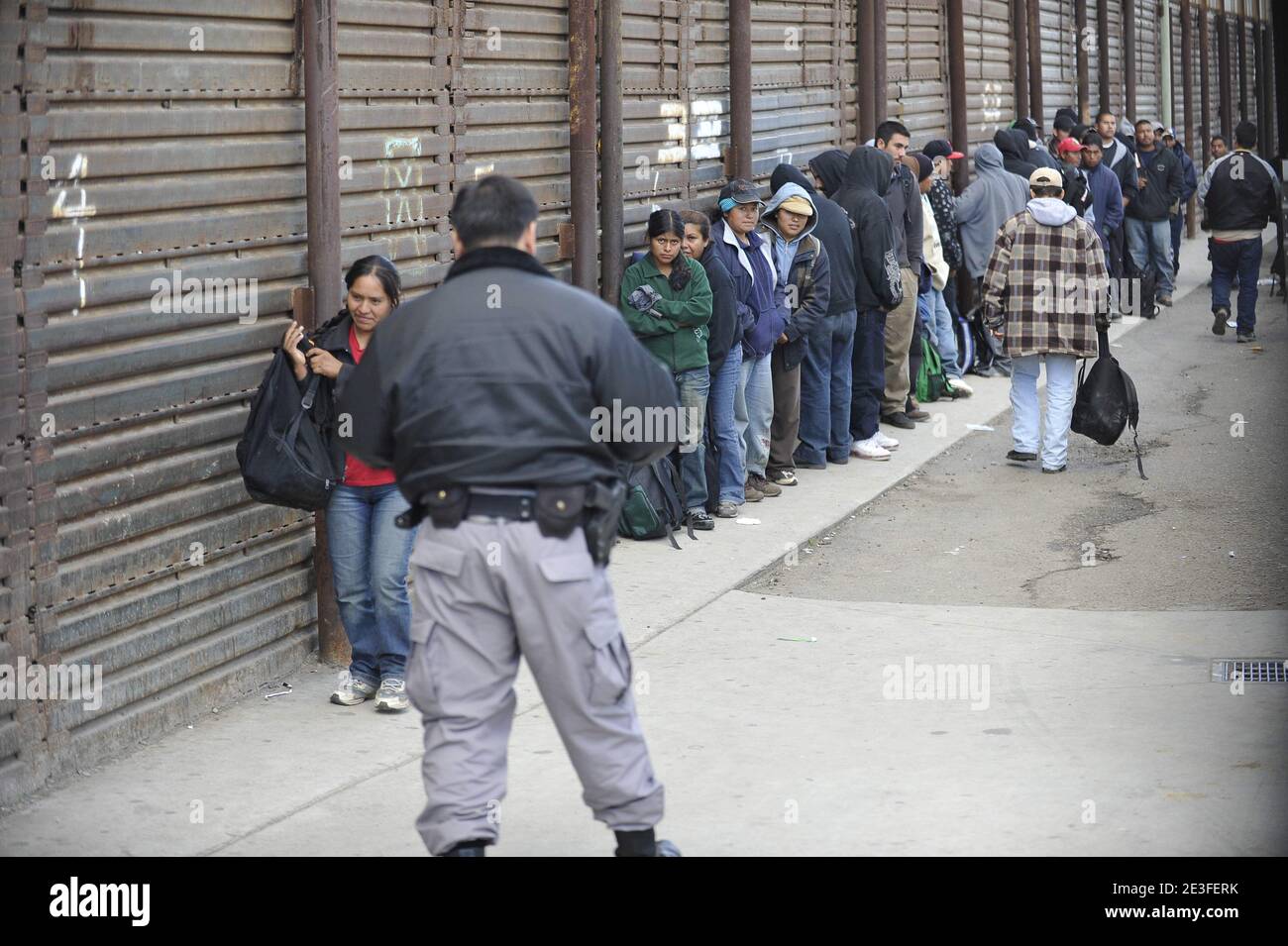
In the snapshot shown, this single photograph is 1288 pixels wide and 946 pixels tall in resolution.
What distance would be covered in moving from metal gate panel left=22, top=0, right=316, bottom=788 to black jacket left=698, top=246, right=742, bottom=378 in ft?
10.0

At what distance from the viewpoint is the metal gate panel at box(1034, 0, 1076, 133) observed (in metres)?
21.7

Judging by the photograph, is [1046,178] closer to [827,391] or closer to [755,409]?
[827,391]

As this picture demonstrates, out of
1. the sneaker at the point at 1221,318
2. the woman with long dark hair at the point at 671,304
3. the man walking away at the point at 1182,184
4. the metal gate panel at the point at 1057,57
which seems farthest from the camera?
the metal gate panel at the point at 1057,57

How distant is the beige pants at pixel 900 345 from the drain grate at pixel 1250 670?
545 cm

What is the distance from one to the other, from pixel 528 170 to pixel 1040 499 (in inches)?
146

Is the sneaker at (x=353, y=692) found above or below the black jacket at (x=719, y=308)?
below

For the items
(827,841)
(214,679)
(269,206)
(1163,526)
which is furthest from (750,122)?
(827,841)

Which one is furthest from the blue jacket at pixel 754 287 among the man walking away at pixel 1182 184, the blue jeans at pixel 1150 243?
the man walking away at pixel 1182 184

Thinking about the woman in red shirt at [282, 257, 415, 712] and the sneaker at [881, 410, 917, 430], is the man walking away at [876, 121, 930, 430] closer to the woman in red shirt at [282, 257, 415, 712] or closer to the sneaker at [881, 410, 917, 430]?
the sneaker at [881, 410, 917, 430]

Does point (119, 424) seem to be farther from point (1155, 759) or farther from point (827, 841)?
point (1155, 759)

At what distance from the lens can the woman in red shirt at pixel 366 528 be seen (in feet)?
22.0

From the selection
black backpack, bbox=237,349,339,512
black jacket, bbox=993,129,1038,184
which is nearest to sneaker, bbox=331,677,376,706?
black backpack, bbox=237,349,339,512

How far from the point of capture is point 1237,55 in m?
40.0

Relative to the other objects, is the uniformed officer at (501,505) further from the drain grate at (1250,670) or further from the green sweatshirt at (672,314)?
the green sweatshirt at (672,314)
